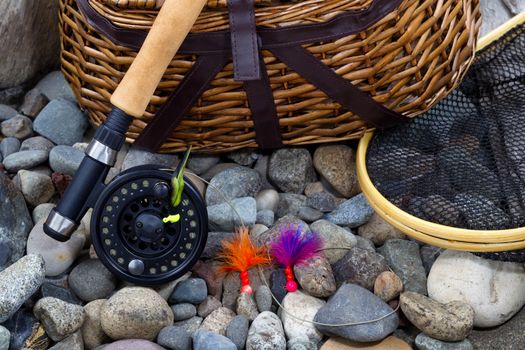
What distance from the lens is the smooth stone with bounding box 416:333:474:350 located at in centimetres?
188

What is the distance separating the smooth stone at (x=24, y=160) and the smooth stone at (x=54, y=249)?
29 cm

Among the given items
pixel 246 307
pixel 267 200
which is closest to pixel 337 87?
pixel 267 200

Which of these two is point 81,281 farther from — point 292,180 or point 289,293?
point 292,180

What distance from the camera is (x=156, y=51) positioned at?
1.82 metres

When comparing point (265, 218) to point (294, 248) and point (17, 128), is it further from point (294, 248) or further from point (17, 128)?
point (17, 128)

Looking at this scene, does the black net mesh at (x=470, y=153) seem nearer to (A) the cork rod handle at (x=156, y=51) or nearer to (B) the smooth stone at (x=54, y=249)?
(A) the cork rod handle at (x=156, y=51)

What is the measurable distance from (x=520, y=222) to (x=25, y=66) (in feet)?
5.30

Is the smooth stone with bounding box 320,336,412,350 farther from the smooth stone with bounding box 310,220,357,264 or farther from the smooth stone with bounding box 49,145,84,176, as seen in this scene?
the smooth stone with bounding box 49,145,84,176

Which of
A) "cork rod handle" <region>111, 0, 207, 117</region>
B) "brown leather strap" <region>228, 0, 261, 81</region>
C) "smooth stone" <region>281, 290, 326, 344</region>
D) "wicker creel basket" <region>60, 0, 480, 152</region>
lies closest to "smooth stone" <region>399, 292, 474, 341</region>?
"smooth stone" <region>281, 290, 326, 344</region>

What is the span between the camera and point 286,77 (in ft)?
6.81

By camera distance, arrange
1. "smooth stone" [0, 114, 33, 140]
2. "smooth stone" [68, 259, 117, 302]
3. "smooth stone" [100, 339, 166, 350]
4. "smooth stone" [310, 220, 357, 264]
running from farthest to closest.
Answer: "smooth stone" [0, 114, 33, 140], "smooth stone" [310, 220, 357, 264], "smooth stone" [68, 259, 117, 302], "smooth stone" [100, 339, 166, 350]

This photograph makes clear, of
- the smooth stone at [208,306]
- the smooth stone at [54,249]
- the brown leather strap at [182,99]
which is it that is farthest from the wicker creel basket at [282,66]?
the smooth stone at [208,306]

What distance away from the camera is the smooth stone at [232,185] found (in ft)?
7.37

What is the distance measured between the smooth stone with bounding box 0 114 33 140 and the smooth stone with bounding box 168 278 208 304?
0.82 metres
